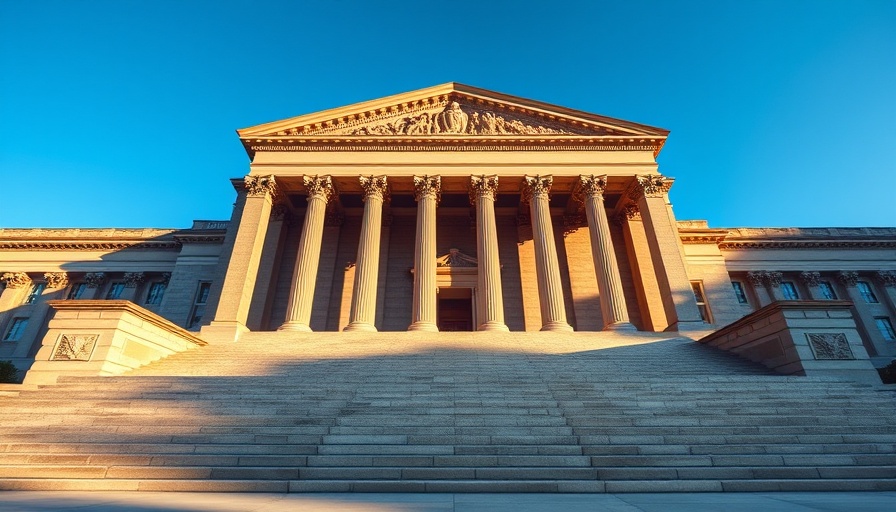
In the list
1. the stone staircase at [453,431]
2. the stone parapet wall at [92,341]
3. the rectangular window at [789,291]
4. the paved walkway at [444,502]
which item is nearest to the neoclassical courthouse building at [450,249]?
the rectangular window at [789,291]

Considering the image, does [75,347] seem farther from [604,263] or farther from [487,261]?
[604,263]

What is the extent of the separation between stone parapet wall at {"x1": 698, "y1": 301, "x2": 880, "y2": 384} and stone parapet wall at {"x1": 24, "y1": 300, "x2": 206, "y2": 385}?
2049cm

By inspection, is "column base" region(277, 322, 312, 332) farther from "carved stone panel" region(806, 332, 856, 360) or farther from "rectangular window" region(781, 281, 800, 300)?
"rectangular window" region(781, 281, 800, 300)

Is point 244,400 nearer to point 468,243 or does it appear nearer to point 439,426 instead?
point 439,426

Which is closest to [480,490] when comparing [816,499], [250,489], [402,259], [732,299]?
[250,489]

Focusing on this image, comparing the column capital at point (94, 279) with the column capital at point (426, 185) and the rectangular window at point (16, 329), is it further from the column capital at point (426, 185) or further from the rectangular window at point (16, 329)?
the column capital at point (426, 185)

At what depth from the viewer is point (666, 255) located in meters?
21.1

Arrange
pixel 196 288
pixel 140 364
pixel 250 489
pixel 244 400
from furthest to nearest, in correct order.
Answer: pixel 196 288 < pixel 140 364 < pixel 244 400 < pixel 250 489

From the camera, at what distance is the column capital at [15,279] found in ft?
104

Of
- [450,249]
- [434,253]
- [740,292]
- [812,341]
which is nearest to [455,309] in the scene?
[450,249]

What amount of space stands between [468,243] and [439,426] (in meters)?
20.1

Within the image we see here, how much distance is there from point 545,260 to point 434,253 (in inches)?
230

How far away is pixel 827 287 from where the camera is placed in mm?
32000

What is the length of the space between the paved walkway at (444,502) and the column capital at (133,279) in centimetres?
3110
